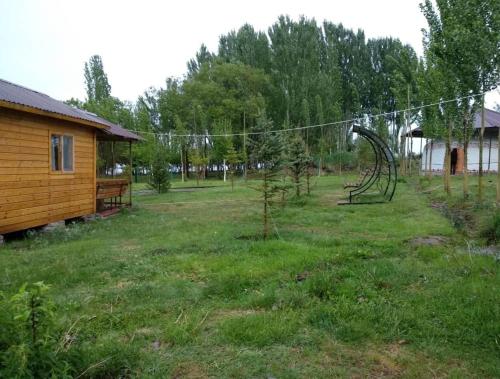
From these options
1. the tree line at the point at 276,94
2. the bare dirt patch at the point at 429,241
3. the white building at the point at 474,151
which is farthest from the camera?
the tree line at the point at 276,94

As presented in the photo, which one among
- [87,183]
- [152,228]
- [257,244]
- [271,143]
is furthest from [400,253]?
[87,183]

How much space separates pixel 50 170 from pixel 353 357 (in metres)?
8.18

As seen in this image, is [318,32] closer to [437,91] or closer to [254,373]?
[437,91]

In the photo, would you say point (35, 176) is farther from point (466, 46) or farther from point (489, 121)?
point (489, 121)

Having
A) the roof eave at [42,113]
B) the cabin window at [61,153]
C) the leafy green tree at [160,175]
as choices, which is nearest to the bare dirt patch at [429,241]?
the roof eave at [42,113]

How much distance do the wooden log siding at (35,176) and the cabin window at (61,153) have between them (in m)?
0.12

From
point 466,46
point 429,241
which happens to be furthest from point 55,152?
point 466,46

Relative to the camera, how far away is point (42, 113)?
8297 mm

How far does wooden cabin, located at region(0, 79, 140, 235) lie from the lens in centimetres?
788

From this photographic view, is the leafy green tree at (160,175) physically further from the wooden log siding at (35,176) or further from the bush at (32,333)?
the bush at (32,333)

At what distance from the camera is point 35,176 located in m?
8.76

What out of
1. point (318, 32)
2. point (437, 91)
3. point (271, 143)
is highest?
point (318, 32)

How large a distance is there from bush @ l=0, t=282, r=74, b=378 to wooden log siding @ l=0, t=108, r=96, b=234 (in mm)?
6150

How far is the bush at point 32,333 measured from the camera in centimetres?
232
